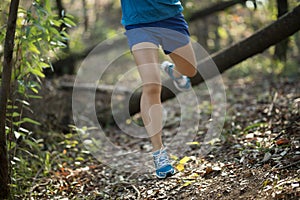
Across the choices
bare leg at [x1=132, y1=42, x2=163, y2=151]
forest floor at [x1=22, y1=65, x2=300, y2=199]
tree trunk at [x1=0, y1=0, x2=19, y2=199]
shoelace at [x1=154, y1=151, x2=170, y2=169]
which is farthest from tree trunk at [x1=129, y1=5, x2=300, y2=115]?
tree trunk at [x1=0, y1=0, x2=19, y2=199]

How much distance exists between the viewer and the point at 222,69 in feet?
14.4

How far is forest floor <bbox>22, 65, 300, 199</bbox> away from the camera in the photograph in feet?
8.37

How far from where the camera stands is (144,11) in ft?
10.00

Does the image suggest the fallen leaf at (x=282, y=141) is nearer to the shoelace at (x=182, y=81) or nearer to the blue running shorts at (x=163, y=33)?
the blue running shorts at (x=163, y=33)

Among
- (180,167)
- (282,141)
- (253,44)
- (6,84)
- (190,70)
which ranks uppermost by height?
(6,84)

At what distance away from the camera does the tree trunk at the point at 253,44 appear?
3.83 meters

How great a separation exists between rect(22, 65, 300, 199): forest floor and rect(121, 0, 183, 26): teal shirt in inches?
40.6

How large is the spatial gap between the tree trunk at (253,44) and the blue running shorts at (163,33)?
0.97 metres

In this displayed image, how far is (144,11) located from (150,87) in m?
0.56

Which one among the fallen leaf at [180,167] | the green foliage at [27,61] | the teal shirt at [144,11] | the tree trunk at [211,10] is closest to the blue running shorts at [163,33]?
the teal shirt at [144,11]

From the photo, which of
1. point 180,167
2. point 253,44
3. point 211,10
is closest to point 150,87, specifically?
point 180,167

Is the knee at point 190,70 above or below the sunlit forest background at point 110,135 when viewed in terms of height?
above

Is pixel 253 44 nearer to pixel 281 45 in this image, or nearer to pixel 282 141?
pixel 282 141

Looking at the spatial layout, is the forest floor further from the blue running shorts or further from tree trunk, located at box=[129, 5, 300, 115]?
the blue running shorts
